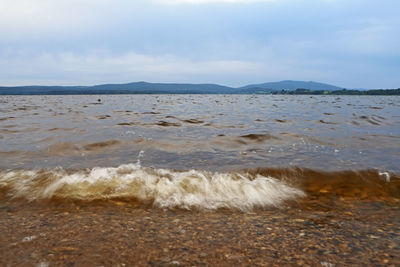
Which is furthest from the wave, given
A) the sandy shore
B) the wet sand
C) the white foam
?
the sandy shore

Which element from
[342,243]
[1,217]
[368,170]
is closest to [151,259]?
[342,243]

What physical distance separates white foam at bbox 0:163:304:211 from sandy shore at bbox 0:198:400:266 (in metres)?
0.36

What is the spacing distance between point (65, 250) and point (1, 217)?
175 cm

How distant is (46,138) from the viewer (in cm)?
1088

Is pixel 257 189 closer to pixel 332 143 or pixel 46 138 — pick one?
pixel 332 143

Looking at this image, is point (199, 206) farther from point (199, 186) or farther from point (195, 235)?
point (195, 235)

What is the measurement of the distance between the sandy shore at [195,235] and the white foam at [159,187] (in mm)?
357


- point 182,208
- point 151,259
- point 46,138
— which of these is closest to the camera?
point 151,259

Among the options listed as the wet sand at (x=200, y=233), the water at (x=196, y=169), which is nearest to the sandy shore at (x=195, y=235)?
the wet sand at (x=200, y=233)

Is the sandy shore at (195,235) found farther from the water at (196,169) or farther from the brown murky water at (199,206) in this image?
the water at (196,169)

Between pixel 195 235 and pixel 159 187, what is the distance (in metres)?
1.96

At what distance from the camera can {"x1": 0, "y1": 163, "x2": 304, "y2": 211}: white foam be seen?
4844 mm

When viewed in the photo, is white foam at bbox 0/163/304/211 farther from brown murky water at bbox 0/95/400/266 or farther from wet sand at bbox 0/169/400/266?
wet sand at bbox 0/169/400/266

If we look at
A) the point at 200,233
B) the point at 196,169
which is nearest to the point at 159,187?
the point at 196,169
